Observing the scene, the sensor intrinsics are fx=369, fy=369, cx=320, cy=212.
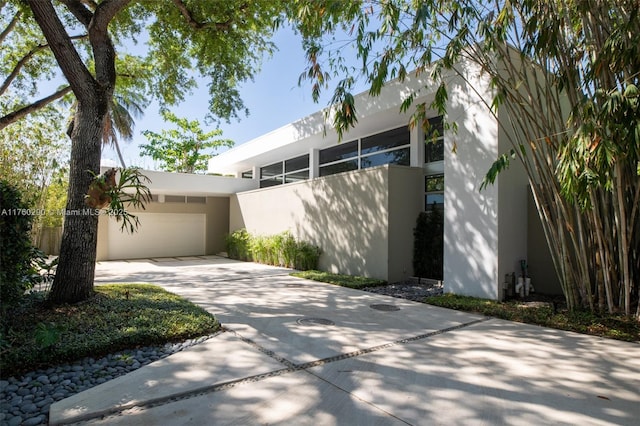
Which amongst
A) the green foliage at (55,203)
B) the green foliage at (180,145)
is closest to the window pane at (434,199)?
the green foliage at (55,203)

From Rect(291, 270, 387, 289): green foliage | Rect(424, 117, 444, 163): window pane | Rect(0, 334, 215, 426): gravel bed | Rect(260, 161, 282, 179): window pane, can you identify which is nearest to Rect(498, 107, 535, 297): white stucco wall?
Rect(424, 117, 444, 163): window pane

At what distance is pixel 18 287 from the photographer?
3.91 meters

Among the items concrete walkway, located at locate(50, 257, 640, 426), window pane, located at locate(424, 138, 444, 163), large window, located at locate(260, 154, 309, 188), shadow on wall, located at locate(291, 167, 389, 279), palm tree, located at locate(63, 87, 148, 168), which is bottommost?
concrete walkway, located at locate(50, 257, 640, 426)

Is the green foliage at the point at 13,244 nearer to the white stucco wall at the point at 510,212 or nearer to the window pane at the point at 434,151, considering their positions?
the white stucco wall at the point at 510,212

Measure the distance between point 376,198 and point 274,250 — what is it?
4.62m

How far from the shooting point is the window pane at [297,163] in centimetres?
1336

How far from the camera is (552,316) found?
5.31 m

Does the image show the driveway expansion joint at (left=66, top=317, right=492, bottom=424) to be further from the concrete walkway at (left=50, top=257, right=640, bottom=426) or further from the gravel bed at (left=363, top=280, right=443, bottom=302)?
the gravel bed at (left=363, top=280, right=443, bottom=302)

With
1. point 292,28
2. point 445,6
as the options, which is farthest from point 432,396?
point 292,28

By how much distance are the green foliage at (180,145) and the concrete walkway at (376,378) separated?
23788 millimetres

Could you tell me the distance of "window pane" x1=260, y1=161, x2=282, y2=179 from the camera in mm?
14957

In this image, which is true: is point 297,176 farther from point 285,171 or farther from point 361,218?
point 361,218

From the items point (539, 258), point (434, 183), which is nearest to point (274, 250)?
point (434, 183)

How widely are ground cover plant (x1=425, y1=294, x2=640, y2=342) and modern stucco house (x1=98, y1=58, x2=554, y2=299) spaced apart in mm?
512
